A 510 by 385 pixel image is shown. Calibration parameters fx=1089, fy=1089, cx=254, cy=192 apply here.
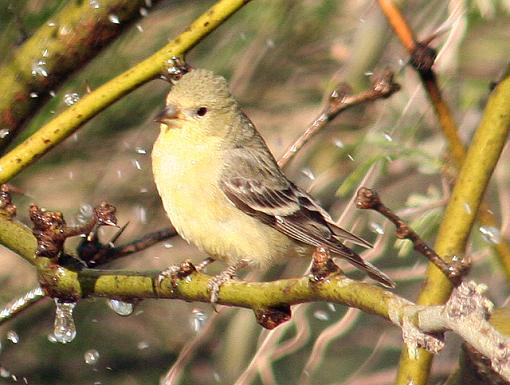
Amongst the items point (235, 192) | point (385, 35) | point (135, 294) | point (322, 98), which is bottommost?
point (135, 294)

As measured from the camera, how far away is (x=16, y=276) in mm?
3660

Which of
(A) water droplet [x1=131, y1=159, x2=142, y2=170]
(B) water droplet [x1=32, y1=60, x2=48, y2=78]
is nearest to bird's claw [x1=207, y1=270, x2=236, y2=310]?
(B) water droplet [x1=32, y1=60, x2=48, y2=78]

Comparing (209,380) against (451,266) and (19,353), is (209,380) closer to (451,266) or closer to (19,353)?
(19,353)

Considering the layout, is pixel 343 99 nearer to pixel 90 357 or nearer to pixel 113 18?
pixel 113 18

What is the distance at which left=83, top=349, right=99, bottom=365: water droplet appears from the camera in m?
3.68

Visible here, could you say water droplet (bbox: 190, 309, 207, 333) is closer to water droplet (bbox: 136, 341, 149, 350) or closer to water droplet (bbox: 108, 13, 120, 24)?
water droplet (bbox: 136, 341, 149, 350)

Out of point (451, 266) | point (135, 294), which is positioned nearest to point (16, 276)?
point (135, 294)

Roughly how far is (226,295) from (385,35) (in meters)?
1.50

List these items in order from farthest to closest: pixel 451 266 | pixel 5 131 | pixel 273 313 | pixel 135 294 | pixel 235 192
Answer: pixel 235 192, pixel 5 131, pixel 135 294, pixel 273 313, pixel 451 266

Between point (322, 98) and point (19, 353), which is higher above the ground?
point (322, 98)

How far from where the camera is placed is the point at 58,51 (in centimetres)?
313

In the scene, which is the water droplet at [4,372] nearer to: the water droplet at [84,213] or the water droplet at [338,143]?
the water droplet at [84,213]

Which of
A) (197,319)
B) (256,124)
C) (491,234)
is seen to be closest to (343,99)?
(491,234)

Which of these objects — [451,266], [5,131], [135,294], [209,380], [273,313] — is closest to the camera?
[451,266]
